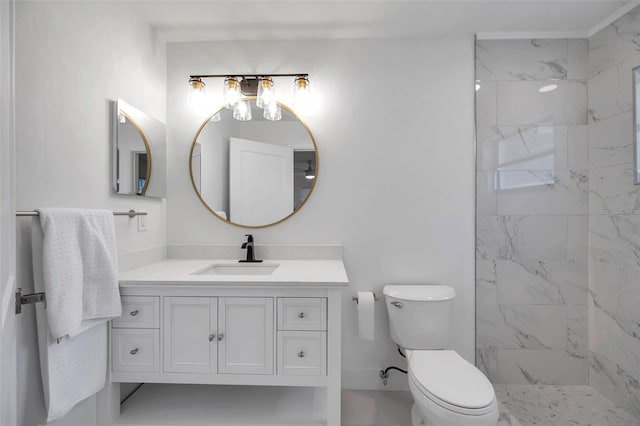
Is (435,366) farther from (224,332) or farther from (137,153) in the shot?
(137,153)

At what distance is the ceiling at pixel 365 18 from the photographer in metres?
1.78

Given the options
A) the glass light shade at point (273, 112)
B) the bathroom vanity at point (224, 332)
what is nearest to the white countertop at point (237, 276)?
the bathroom vanity at point (224, 332)

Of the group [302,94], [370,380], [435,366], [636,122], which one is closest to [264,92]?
[302,94]

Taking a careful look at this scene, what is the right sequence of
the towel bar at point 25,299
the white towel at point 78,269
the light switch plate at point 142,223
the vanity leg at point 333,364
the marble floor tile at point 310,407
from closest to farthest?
1. the towel bar at point 25,299
2. the white towel at point 78,269
3. the vanity leg at point 333,364
4. the marble floor tile at point 310,407
5. the light switch plate at point 142,223

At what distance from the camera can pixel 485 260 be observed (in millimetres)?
2070

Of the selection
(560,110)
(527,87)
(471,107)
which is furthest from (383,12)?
(560,110)

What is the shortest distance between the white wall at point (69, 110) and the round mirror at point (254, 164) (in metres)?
0.42

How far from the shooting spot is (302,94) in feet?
6.65

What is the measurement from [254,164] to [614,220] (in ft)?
7.22

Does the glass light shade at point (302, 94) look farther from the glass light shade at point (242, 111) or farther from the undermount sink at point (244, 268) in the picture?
the undermount sink at point (244, 268)

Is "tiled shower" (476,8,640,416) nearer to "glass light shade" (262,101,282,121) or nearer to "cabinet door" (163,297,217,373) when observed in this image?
"glass light shade" (262,101,282,121)

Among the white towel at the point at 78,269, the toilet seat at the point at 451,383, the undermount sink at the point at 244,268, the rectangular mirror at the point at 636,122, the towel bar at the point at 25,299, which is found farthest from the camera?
the undermount sink at the point at 244,268

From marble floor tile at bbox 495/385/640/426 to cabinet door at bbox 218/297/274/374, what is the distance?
4.64 feet

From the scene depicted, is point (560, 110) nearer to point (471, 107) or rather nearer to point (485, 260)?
point (471, 107)
